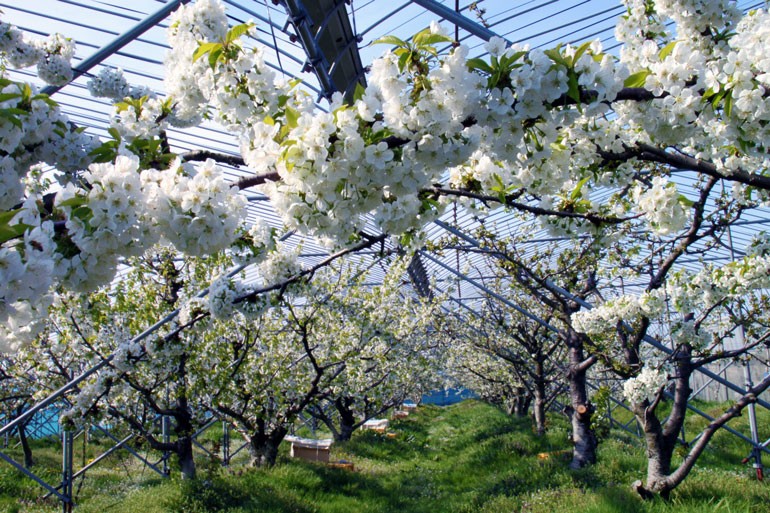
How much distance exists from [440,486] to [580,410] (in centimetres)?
308

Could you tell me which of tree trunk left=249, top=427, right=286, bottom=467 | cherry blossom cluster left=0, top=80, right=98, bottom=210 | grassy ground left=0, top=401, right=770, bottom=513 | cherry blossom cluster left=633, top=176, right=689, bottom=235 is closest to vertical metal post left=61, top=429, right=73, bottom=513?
grassy ground left=0, top=401, right=770, bottom=513

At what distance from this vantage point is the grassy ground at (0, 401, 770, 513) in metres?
6.47

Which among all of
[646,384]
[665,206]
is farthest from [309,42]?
[646,384]

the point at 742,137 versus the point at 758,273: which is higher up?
the point at 742,137

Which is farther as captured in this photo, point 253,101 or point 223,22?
point 223,22

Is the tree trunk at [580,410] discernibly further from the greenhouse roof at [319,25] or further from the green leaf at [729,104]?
the green leaf at [729,104]

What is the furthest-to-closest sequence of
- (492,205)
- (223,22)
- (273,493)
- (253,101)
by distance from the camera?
(273,493), (492,205), (223,22), (253,101)

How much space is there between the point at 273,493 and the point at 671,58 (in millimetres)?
7702

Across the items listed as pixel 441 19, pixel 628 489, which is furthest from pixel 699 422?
pixel 441 19

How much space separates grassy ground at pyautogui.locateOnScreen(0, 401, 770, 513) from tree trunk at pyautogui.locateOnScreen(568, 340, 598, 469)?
12.4 inches

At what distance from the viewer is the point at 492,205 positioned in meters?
3.15

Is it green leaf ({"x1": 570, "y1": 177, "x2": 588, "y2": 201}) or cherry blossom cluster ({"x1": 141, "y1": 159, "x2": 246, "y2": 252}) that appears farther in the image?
green leaf ({"x1": 570, "y1": 177, "x2": 588, "y2": 201})

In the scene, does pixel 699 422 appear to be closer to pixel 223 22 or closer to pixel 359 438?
pixel 359 438

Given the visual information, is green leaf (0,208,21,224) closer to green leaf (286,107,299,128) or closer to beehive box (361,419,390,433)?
green leaf (286,107,299,128)
